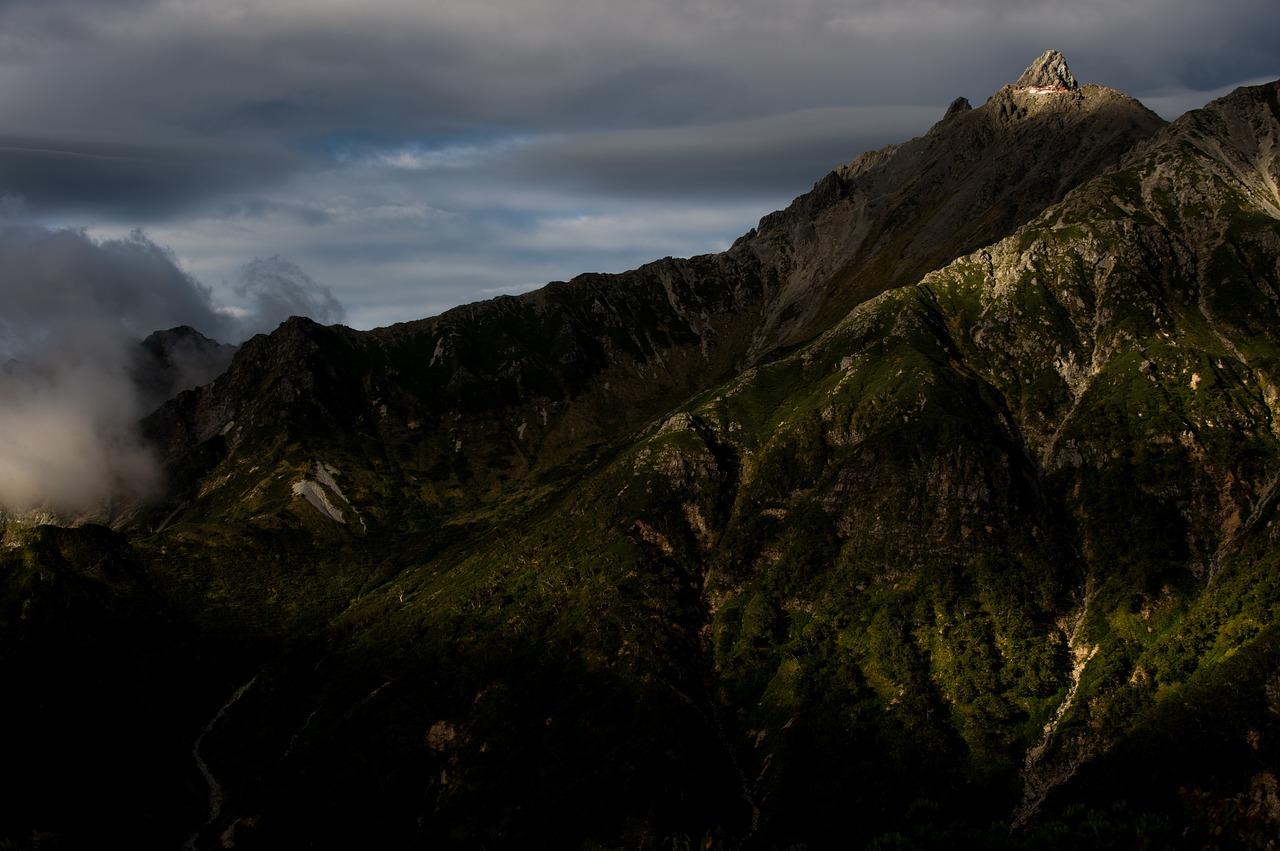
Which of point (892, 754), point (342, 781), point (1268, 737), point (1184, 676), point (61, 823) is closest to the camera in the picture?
point (1268, 737)

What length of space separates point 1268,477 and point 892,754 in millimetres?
115578

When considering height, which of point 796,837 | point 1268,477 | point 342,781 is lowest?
point 796,837

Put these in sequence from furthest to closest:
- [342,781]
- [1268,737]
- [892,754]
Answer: [342,781]
[892,754]
[1268,737]

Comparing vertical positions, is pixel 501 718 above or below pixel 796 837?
above

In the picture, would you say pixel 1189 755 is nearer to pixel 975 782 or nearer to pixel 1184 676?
pixel 1184 676

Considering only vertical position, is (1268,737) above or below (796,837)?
above

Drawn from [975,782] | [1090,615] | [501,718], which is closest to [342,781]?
[501,718]

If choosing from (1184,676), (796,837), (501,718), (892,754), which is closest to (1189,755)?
(1184,676)

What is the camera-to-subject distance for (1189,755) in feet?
415

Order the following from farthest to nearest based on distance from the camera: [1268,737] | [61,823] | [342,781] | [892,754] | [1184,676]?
[342,781], [61,823], [892,754], [1184,676], [1268,737]

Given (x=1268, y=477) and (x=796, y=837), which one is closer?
(x=796, y=837)

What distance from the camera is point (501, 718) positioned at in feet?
637

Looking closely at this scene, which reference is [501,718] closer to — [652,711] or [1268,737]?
[652,711]

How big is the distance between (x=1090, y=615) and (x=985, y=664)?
29725mm
